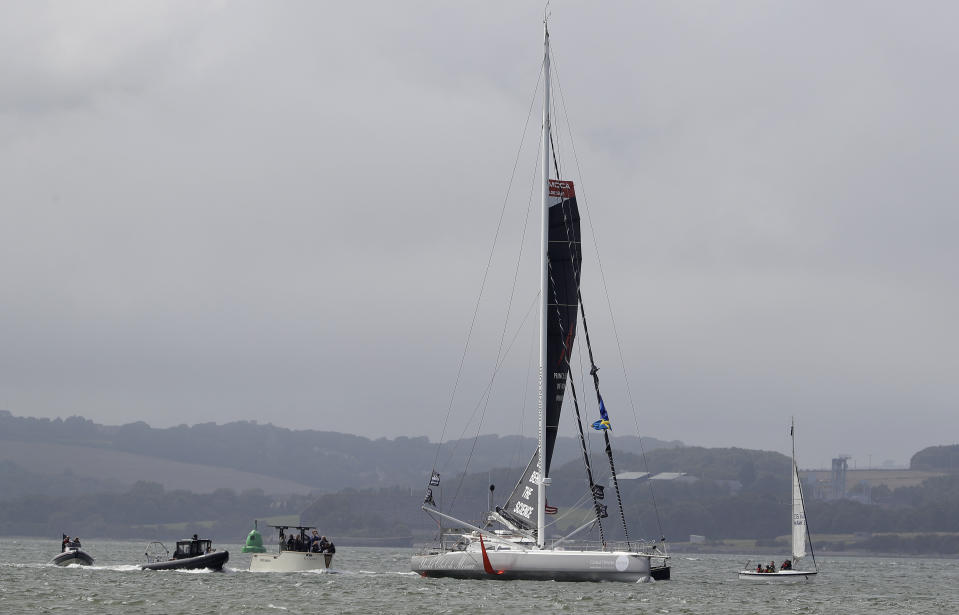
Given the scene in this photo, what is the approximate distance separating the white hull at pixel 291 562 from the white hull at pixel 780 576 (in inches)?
956

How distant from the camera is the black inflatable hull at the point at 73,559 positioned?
8856 centimetres

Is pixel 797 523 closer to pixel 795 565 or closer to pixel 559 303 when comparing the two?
pixel 795 565

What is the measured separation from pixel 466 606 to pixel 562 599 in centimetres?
531

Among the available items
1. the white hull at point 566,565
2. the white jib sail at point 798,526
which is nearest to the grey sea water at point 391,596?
the white hull at point 566,565

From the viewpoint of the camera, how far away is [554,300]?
217 feet

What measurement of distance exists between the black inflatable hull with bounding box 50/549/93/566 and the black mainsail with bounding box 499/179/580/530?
3563 cm

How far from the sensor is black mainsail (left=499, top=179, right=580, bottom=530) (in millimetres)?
65625

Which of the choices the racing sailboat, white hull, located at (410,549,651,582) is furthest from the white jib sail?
white hull, located at (410,549,651,582)

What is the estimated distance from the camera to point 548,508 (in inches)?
2549

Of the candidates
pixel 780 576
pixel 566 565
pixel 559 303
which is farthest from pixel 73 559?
pixel 780 576

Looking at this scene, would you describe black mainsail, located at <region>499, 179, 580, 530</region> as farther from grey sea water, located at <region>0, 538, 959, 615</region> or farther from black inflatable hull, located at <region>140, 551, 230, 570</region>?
black inflatable hull, located at <region>140, 551, 230, 570</region>

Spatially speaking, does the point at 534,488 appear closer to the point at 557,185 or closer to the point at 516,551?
the point at 516,551

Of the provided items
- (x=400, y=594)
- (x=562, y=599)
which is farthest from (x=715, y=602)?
(x=400, y=594)

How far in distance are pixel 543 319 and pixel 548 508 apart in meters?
8.75
